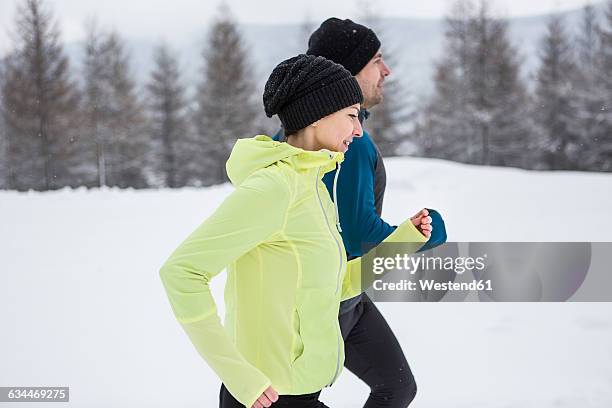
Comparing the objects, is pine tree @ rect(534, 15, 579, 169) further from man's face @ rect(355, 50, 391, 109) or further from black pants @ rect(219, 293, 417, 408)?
black pants @ rect(219, 293, 417, 408)

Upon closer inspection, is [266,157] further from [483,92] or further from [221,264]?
[483,92]

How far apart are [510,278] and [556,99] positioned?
68.2 feet

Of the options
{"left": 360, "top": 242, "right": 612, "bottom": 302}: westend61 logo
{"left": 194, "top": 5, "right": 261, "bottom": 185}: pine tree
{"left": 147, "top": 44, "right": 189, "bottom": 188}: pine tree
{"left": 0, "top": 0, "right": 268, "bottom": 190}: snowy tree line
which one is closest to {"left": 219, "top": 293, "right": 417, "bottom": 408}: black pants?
{"left": 360, "top": 242, "right": 612, "bottom": 302}: westend61 logo

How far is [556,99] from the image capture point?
23.2m

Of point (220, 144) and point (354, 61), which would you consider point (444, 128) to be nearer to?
point (220, 144)

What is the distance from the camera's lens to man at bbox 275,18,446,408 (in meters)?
2.04

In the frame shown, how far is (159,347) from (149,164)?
874 inches

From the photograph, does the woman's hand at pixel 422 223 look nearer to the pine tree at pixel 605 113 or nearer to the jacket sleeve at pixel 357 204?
the jacket sleeve at pixel 357 204

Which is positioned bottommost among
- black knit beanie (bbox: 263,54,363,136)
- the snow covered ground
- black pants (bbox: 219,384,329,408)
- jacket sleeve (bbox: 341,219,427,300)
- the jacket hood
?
the snow covered ground

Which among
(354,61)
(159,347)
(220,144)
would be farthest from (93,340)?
(220,144)

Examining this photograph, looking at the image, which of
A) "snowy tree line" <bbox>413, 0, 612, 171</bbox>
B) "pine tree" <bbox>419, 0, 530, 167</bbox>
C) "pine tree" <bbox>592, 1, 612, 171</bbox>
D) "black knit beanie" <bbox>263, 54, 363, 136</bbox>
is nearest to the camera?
"black knit beanie" <bbox>263, 54, 363, 136</bbox>

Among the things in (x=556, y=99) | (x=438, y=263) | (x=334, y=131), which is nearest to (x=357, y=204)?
(x=334, y=131)

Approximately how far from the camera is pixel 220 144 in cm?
2431

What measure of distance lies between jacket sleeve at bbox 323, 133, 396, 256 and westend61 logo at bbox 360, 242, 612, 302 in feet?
6.26
